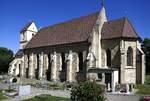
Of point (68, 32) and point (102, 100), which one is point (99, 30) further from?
point (102, 100)

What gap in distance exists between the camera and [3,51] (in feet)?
353

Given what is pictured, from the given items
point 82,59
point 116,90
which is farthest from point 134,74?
point 82,59

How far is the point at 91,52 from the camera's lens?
47.8 m

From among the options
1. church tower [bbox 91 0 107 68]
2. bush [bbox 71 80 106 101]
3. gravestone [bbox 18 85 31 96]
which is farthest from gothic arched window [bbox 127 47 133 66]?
bush [bbox 71 80 106 101]

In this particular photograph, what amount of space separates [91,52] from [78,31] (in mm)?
7040

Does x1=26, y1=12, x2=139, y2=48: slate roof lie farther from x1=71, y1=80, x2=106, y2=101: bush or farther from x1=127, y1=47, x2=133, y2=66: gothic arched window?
x1=71, y1=80, x2=106, y2=101: bush

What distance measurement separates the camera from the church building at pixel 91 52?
149 feet

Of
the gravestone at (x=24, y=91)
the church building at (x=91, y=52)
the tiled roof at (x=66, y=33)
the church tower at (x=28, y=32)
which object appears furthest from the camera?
the church tower at (x=28, y=32)

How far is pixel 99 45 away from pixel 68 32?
9.60 meters

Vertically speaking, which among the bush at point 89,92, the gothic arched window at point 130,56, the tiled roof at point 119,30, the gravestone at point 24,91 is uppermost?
the tiled roof at point 119,30

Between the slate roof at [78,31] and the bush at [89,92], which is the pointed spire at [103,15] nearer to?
the slate roof at [78,31]

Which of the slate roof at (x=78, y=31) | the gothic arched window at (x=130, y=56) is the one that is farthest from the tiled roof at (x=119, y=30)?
the gothic arched window at (x=130, y=56)

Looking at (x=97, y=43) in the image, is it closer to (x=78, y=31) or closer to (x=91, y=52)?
(x=91, y=52)

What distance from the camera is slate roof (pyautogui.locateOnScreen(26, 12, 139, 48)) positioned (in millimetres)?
47562
